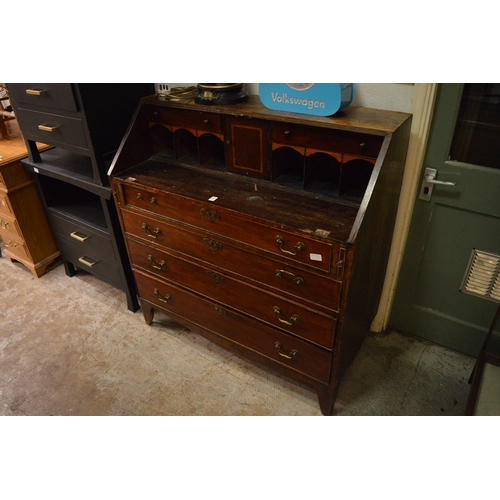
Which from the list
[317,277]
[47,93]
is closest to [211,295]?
[317,277]

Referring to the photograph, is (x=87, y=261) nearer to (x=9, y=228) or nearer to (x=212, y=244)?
(x=9, y=228)

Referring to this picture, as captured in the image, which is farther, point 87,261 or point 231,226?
point 87,261

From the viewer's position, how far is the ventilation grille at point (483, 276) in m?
1.85

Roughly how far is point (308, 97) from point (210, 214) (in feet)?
1.95

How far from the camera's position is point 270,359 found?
1.92 m

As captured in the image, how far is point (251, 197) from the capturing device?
5.46ft

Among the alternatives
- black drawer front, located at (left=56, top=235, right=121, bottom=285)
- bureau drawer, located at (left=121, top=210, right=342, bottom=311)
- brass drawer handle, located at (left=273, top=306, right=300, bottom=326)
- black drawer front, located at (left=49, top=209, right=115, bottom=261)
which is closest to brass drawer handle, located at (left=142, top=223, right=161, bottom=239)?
bureau drawer, located at (left=121, top=210, right=342, bottom=311)

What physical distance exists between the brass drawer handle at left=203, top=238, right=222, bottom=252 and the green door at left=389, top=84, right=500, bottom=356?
95cm

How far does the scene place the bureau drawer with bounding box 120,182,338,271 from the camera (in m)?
1.48

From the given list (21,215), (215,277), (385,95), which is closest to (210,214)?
(215,277)

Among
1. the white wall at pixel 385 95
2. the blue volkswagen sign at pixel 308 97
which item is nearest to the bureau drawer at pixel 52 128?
the blue volkswagen sign at pixel 308 97

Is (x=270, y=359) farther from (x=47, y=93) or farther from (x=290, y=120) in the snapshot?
(x=47, y=93)

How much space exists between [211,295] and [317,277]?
2.00 ft

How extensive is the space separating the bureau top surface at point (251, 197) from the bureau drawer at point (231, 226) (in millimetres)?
31
